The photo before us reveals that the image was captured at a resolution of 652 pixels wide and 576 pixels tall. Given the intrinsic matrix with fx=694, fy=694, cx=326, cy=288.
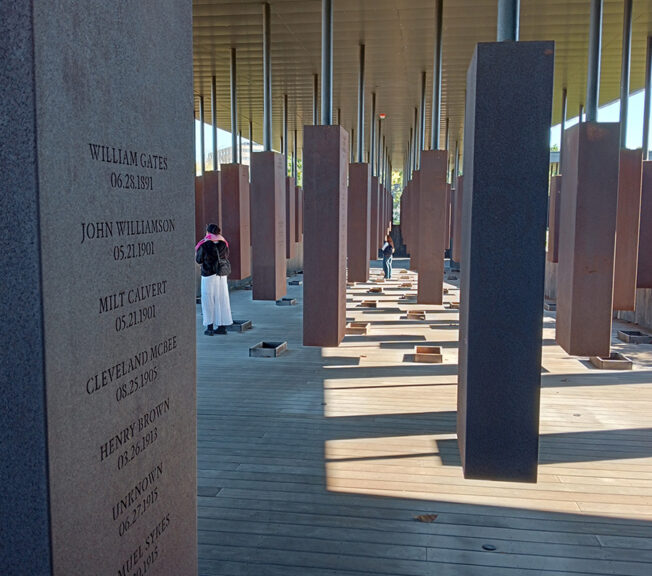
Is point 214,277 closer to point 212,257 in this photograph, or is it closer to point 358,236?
point 212,257

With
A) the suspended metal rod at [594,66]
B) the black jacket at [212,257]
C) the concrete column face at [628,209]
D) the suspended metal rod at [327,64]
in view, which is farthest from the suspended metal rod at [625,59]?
the black jacket at [212,257]

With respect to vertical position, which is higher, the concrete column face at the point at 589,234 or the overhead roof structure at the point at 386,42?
the overhead roof structure at the point at 386,42

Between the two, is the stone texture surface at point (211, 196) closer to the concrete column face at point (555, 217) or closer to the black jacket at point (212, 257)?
the black jacket at point (212, 257)

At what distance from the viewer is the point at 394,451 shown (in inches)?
238

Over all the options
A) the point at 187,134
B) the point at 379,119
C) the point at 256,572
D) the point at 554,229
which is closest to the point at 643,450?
the point at 256,572

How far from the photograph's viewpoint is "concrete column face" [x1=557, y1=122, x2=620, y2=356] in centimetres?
838

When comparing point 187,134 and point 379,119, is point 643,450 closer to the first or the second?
point 187,134

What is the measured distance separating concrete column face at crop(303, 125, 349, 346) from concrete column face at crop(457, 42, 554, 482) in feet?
13.3

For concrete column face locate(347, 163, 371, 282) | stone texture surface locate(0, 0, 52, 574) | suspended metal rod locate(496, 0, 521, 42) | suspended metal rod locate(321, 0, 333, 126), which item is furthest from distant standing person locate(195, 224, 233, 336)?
stone texture surface locate(0, 0, 52, 574)

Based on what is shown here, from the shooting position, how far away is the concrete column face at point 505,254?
488 centimetres

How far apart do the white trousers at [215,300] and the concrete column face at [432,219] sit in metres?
4.09

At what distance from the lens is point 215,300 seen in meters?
12.3

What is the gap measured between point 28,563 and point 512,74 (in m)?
4.26

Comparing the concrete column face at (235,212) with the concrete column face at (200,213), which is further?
the concrete column face at (200,213)
